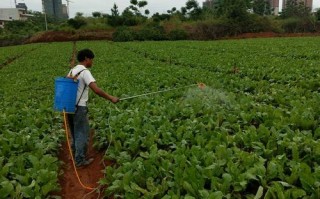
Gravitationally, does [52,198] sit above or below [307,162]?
below

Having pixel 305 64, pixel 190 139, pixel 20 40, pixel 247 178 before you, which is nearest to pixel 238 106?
pixel 190 139

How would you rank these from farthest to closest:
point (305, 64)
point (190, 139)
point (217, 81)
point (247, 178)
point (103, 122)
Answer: point (305, 64), point (217, 81), point (103, 122), point (190, 139), point (247, 178)

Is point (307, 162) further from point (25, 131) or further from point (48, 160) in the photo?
point (25, 131)

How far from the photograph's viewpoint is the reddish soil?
5.27 metres

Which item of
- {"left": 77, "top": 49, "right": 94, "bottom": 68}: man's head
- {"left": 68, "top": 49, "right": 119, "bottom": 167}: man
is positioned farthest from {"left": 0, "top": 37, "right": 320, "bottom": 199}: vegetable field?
{"left": 77, "top": 49, "right": 94, "bottom": 68}: man's head

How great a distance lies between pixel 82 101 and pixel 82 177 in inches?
50.0

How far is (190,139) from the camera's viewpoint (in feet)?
19.3

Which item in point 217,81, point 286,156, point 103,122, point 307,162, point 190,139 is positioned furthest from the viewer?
point 217,81

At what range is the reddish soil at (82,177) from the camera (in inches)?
207

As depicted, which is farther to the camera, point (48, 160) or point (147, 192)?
point (48, 160)

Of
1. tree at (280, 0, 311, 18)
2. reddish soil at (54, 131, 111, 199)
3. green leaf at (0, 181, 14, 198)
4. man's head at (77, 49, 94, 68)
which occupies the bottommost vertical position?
reddish soil at (54, 131, 111, 199)

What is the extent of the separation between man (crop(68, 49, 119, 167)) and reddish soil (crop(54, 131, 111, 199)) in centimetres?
18

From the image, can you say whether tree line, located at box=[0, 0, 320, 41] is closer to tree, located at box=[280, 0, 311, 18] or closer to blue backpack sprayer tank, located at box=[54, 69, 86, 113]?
tree, located at box=[280, 0, 311, 18]

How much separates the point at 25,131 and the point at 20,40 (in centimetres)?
5720
